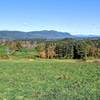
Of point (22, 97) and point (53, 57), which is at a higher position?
point (22, 97)

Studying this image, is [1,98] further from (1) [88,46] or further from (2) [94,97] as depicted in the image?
(1) [88,46]

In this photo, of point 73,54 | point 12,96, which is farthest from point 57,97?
point 73,54

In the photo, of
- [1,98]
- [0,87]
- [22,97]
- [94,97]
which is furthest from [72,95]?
[0,87]

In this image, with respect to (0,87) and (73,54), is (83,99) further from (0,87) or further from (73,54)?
(73,54)

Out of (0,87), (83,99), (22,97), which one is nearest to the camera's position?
(83,99)

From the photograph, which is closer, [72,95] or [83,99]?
[83,99]

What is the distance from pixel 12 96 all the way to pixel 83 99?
504cm

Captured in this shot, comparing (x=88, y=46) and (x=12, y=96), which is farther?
(x=88, y=46)

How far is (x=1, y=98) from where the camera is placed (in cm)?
2159

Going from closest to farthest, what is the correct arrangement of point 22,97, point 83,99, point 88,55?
point 83,99 < point 22,97 < point 88,55

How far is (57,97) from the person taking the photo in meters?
21.1

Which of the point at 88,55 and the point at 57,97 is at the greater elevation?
the point at 57,97

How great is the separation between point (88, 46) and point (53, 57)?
38.6 feet

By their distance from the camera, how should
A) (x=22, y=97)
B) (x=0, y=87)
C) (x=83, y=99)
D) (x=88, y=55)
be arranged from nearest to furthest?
(x=83, y=99), (x=22, y=97), (x=0, y=87), (x=88, y=55)
